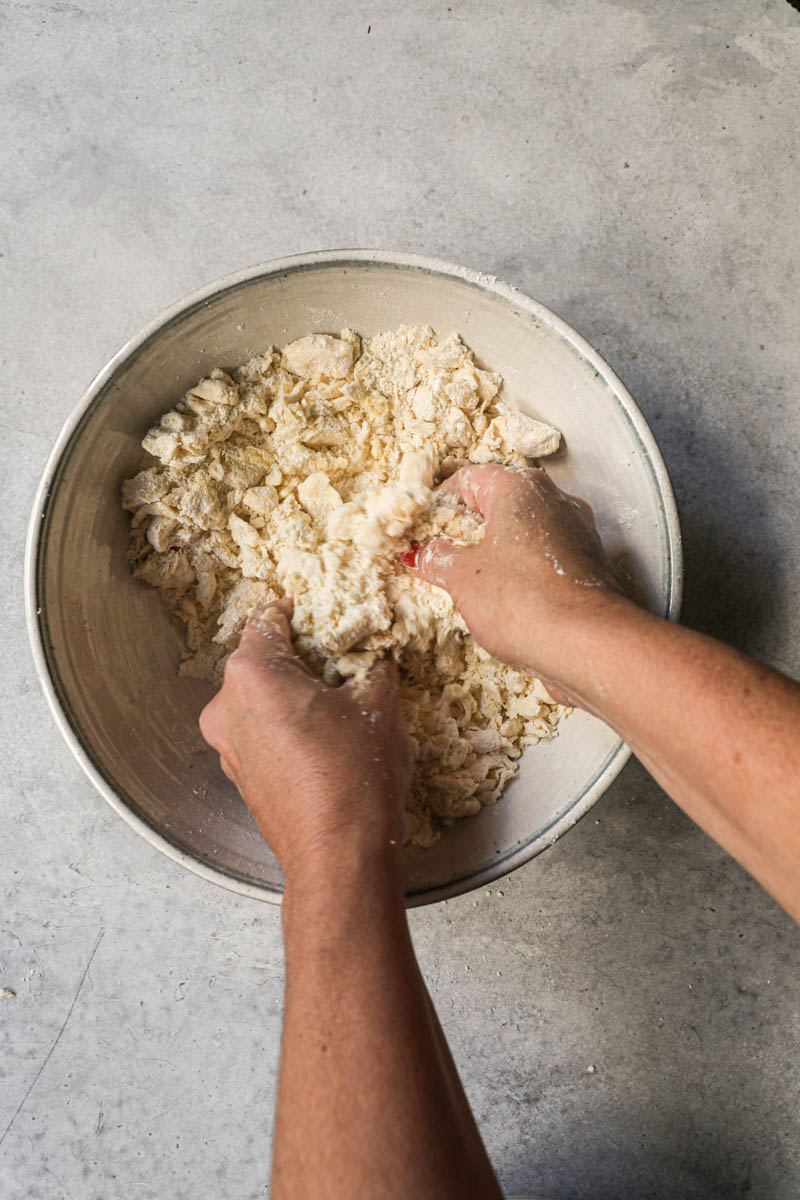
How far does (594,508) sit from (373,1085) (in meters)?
0.68

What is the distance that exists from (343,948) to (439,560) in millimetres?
438

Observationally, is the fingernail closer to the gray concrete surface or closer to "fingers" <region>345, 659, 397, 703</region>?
"fingers" <region>345, 659, 397, 703</region>

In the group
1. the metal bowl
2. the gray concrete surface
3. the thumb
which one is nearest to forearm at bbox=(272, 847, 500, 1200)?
the metal bowl

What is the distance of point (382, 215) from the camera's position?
128 cm

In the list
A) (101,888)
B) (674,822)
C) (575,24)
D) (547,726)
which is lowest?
(101,888)

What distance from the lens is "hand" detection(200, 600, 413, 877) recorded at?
0.79m

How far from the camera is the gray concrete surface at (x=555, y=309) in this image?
48.0 inches

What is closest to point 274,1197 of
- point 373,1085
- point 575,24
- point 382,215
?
point 373,1085

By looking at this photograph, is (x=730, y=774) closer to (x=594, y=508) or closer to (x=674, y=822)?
(x=594, y=508)

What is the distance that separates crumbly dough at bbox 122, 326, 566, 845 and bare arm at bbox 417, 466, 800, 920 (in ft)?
0.22

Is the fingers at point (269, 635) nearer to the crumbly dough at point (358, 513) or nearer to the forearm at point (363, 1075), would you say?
the crumbly dough at point (358, 513)

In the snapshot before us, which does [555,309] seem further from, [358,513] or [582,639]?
[582,639]

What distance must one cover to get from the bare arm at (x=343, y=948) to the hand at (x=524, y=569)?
15 cm

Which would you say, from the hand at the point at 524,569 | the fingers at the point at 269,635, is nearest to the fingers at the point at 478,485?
the hand at the point at 524,569
